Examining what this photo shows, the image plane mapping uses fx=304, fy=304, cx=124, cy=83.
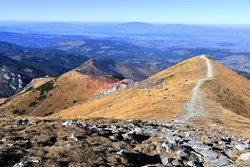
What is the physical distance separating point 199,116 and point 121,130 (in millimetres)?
20657

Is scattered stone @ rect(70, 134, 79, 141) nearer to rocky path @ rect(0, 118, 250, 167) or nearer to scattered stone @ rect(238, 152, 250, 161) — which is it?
rocky path @ rect(0, 118, 250, 167)

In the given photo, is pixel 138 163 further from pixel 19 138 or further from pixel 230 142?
pixel 230 142

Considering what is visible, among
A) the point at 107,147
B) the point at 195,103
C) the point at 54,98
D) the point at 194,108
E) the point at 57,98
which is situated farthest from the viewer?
the point at 57,98

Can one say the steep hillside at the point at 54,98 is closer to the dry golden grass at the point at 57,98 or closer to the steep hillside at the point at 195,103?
the dry golden grass at the point at 57,98

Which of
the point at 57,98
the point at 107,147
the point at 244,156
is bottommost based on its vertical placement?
the point at 57,98

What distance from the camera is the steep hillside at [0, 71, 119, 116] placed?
451 ft

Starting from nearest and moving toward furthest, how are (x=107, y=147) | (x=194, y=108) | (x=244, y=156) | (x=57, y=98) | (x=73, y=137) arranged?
(x=107, y=147), (x=244, y=156), (x=73, y=137), (x=194, y=108), (x=57, y=98)

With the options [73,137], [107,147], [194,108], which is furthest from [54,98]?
[107,147]

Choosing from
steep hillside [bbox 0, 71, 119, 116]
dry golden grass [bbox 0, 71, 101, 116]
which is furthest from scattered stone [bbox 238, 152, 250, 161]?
dry golden grass [bbox 0, 71, 101, 116]

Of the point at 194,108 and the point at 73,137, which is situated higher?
the point at 73,137

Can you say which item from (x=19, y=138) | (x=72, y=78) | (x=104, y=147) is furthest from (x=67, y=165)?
(x=72, y=78)

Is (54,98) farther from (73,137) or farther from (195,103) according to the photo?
(73,137)

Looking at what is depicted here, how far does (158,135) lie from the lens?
2786 centimetres

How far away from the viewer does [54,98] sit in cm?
14712
